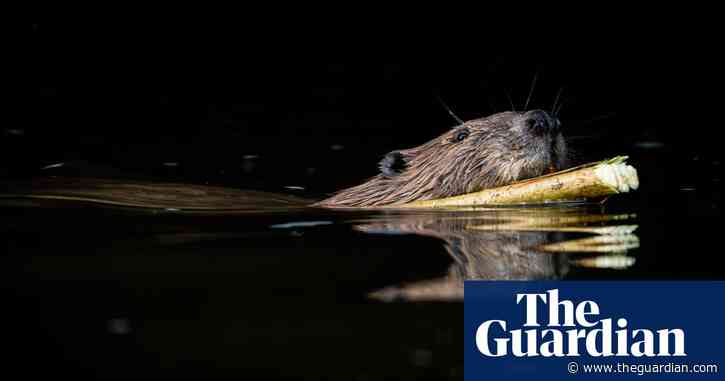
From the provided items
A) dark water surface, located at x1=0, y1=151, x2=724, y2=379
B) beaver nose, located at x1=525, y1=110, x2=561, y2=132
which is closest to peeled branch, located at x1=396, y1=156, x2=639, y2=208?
dark water surface, located at x1=0, y1=151, x2=724, y2=379

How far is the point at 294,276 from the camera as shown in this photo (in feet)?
12.9

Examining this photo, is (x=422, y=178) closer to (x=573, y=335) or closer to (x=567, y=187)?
(x=567, y=187)

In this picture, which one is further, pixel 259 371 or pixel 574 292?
pixel 574 292

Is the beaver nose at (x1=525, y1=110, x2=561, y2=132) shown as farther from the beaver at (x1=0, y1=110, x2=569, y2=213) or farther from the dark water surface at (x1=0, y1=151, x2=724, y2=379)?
the dark water surface at (x1=0, y1=151, x2=724, y2=379)

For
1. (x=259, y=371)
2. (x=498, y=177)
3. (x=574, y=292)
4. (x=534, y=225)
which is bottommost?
(x=259, y=371)

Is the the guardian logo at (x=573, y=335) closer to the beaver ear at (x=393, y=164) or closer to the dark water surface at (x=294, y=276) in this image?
the dark water surface at (x=294, y=276)

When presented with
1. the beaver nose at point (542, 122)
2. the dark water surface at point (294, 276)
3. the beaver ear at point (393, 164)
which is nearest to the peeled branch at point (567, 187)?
the dark water surface at point (294, 276)

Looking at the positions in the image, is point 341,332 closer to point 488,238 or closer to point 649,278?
point 649,278

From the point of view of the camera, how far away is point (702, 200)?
22.9ft

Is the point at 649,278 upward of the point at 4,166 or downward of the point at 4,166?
downward

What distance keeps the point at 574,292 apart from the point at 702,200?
399 cm

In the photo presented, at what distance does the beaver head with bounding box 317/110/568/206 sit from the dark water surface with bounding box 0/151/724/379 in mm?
393

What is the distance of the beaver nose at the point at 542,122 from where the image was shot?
6406mm

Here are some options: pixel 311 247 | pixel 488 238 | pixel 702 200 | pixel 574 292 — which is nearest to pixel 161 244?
pixel 311 247
